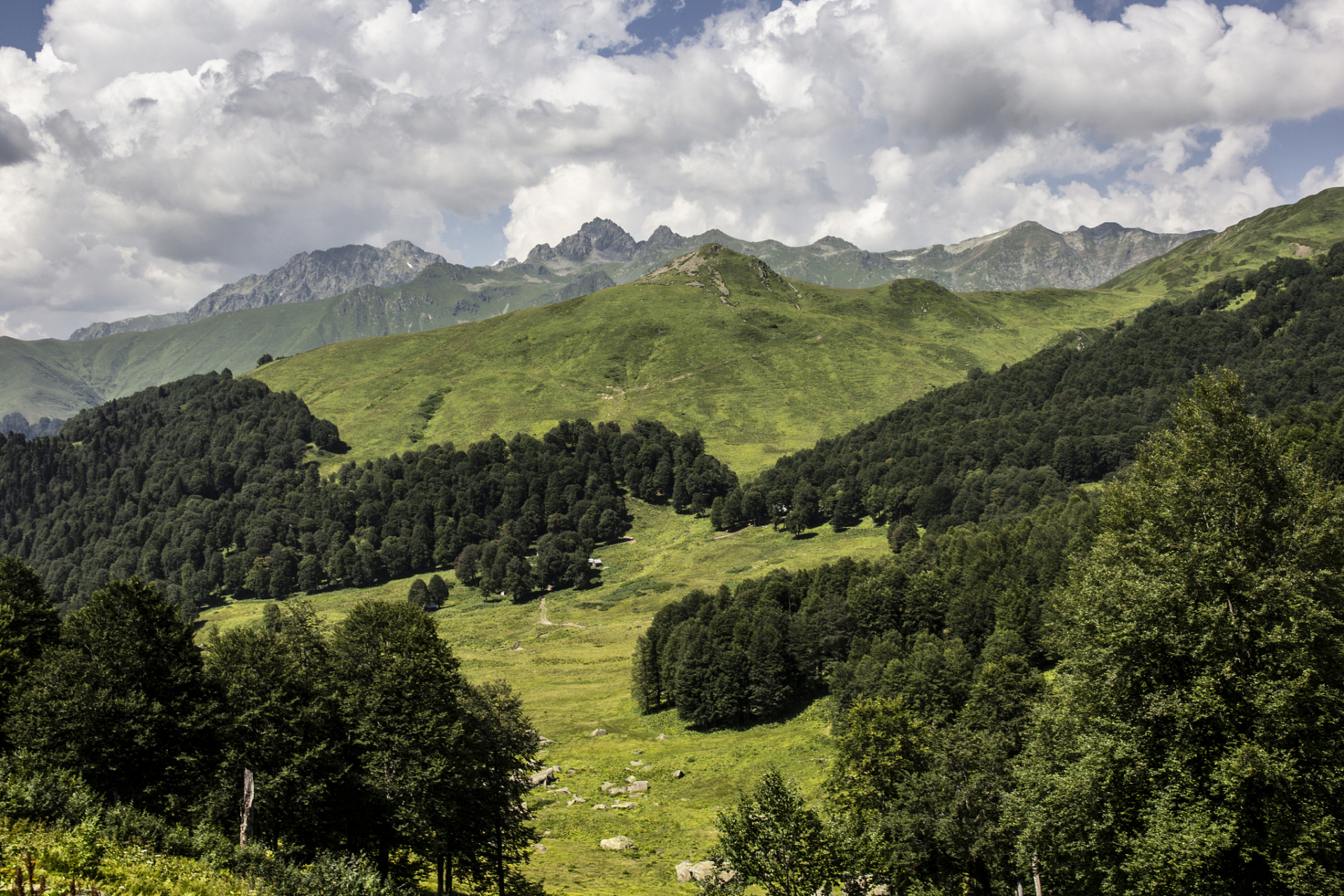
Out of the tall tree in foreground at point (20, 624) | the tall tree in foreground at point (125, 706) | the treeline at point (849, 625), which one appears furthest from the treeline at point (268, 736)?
the treeline at point (849, 625)

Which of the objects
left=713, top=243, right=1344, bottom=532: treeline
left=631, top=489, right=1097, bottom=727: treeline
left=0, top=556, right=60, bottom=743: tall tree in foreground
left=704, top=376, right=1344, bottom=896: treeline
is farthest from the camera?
left=713, top=243, right=1344, bottom=532: treeline

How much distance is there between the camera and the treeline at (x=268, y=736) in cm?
2998

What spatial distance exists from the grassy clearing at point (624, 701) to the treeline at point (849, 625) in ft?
13.8

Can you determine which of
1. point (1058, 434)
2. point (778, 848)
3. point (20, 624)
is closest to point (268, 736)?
point (778, 848)

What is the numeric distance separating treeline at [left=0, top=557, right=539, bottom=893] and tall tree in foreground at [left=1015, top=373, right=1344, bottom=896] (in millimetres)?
24387

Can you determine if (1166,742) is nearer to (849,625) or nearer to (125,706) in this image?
(125,706)

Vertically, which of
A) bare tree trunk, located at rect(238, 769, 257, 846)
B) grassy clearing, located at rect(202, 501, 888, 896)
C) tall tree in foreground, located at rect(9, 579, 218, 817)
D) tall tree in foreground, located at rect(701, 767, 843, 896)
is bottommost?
grassy clearing, located at rect(202, 501, 888, 896)

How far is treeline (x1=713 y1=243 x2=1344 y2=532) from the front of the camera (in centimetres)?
14788

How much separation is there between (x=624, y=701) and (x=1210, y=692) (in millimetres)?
77650

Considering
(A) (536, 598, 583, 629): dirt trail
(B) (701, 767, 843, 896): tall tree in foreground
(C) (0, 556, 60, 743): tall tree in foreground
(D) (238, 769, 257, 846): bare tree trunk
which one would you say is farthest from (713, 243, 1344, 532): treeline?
(C) (0, 556, 60, 743): tall tree in foreground

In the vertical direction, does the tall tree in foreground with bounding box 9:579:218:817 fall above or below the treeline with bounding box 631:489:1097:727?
above

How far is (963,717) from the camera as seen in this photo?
4494cm

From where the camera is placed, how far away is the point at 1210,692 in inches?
921

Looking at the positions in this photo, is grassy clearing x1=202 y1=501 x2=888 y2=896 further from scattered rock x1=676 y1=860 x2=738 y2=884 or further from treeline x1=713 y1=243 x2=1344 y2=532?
treeline x1=713 y1=243 x2=1344 y2=532
